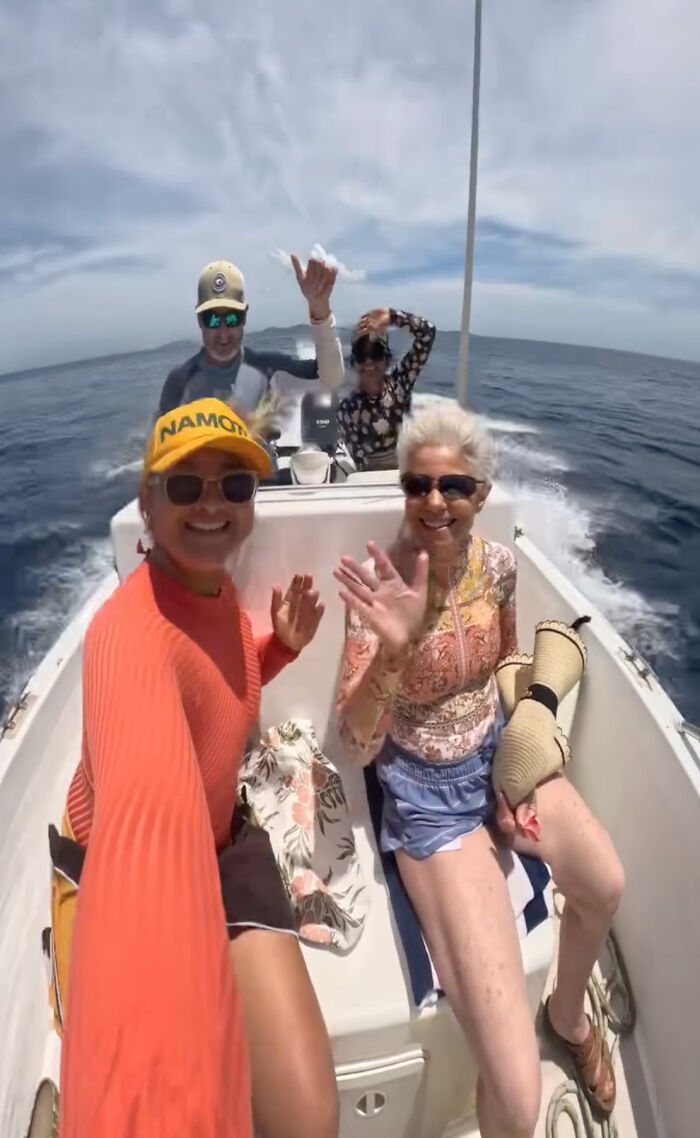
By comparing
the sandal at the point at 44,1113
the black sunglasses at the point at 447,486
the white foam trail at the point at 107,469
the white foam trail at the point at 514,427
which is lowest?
the sandal at the point at 44,1113

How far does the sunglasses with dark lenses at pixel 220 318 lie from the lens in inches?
94.3

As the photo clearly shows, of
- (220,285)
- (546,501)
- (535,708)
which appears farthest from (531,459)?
(535,708)

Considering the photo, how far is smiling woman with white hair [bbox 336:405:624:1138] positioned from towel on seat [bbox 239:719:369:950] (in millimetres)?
200

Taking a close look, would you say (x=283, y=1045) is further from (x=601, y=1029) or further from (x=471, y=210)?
(x=471, y=210)

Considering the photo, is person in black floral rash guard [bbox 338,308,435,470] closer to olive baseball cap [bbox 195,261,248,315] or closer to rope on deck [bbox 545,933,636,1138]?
olive baseball cap [bbox 195,261,248,315]

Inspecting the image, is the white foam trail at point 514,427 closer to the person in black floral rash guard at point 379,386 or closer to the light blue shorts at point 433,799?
the person in black floral rash guard at point 379,386

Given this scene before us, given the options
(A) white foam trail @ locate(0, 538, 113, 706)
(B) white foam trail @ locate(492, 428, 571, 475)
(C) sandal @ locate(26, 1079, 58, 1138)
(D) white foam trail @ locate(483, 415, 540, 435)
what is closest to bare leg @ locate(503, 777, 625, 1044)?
(C) sandal @ locate(26, 1079, 58, 1138)

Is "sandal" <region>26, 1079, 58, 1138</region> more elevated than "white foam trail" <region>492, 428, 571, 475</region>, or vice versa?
"white foam trail" <region>492, 428, 571, 475</region>

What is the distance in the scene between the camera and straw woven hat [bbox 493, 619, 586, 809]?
1.34 meters

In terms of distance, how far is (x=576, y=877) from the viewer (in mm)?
1279

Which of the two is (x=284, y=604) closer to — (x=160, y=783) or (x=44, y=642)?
(x=160, y=783)

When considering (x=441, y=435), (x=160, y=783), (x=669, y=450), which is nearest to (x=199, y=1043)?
(x=160, y=783)

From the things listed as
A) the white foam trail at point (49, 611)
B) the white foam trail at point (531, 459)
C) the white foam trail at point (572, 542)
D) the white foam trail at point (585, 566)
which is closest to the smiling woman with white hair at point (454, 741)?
the white foam trail at point (572, 542)

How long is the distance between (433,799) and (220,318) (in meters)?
1.97
